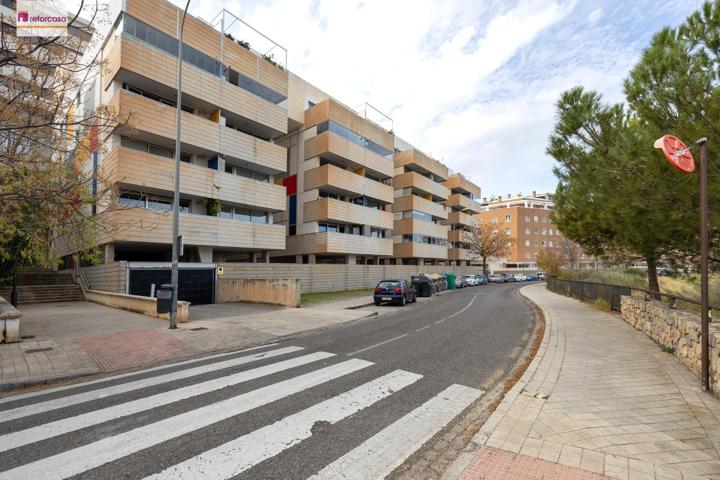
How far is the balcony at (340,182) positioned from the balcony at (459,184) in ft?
73.5

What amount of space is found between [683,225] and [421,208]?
35.7 m

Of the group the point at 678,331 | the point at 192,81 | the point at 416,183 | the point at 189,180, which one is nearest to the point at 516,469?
the point at 678,331

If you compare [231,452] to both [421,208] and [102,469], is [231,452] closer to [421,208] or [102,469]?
[102,469]

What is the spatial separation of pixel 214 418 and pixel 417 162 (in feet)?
140

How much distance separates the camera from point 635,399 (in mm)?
5086

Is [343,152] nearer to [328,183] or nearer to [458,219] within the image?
[328,183]

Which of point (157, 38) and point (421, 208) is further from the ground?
point (157, 38)

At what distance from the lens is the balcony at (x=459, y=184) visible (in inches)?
2148

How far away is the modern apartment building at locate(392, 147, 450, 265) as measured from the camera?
4166cm

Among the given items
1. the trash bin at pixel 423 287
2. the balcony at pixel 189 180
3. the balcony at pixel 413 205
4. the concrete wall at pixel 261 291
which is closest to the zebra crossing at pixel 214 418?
the concrete wall at pixel 261 291

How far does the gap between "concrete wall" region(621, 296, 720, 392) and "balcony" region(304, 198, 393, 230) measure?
22053mm

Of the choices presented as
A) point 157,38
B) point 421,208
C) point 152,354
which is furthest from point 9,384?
point 421,208

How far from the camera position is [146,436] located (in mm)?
4078

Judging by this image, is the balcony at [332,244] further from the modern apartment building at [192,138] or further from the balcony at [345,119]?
the balcony at [345,119]
